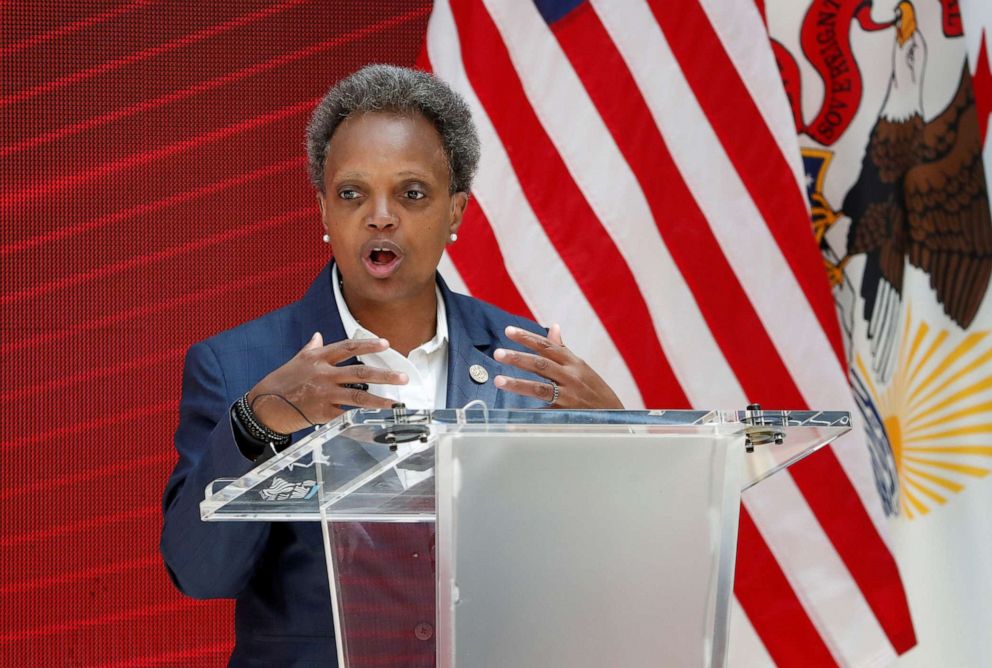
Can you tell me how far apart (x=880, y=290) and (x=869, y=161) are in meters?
0.29

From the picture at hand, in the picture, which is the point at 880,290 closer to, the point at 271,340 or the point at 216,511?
the point at 271,340

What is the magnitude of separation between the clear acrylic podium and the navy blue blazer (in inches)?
13.5

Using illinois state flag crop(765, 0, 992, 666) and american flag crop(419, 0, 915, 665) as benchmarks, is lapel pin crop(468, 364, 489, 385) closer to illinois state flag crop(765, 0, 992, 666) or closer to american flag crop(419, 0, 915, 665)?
american flag crop(419, 0, 915, 665)

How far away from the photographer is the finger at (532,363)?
4.43ft

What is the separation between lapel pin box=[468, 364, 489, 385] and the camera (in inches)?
73.0

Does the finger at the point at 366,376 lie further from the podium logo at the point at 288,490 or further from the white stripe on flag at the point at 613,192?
the white stripe on flag at the point at 613,192

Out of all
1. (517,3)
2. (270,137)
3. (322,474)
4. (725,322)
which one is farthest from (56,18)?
(322,474)

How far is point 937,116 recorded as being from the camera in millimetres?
2834

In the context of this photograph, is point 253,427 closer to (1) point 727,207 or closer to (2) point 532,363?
(2) point 532,363

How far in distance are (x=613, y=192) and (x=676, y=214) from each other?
0.48 feet

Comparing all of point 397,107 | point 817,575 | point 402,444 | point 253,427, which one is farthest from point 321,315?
point 817,575

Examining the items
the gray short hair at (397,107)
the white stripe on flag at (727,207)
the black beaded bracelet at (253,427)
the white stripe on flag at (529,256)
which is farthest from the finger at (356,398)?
the white stripe on flag at (727,207)

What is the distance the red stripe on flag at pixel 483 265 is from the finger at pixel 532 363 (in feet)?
4.44

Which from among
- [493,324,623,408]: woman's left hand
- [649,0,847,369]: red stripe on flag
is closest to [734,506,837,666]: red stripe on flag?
[649,0,847,369]: red stripe on flag
